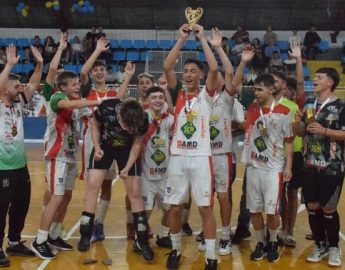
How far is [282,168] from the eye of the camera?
5852 millimetres

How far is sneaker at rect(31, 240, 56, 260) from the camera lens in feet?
19.2

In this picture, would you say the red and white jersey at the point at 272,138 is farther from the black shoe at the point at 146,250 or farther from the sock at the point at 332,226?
the black shoe at the point at 146,250

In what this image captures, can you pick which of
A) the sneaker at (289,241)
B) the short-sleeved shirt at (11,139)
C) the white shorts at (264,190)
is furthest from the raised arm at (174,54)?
the sneaker at (289,241)

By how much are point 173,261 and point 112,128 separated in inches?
63.9

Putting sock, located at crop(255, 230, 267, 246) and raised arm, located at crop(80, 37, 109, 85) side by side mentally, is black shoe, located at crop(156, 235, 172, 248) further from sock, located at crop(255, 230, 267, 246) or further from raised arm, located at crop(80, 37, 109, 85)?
raised arm, located at crop(80, 37, 109, 85)

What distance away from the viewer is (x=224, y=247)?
241 inches

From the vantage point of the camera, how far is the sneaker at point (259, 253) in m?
5.92

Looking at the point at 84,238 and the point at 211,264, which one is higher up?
the point at 84,238

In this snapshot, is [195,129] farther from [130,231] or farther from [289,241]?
[289,241]

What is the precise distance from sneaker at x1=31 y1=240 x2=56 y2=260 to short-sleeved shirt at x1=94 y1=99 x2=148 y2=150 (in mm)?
1371

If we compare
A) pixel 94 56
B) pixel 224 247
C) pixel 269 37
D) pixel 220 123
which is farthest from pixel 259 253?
pixel 269 37

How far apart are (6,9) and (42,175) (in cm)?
1415

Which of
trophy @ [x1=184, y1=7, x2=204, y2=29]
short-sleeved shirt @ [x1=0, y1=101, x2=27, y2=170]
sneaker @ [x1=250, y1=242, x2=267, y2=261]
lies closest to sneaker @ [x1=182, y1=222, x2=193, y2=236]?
sneaker @ [x1=250, y1=242, x2=267, y2=261]

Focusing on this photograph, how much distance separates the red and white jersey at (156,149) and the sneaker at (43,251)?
4.57 ft
